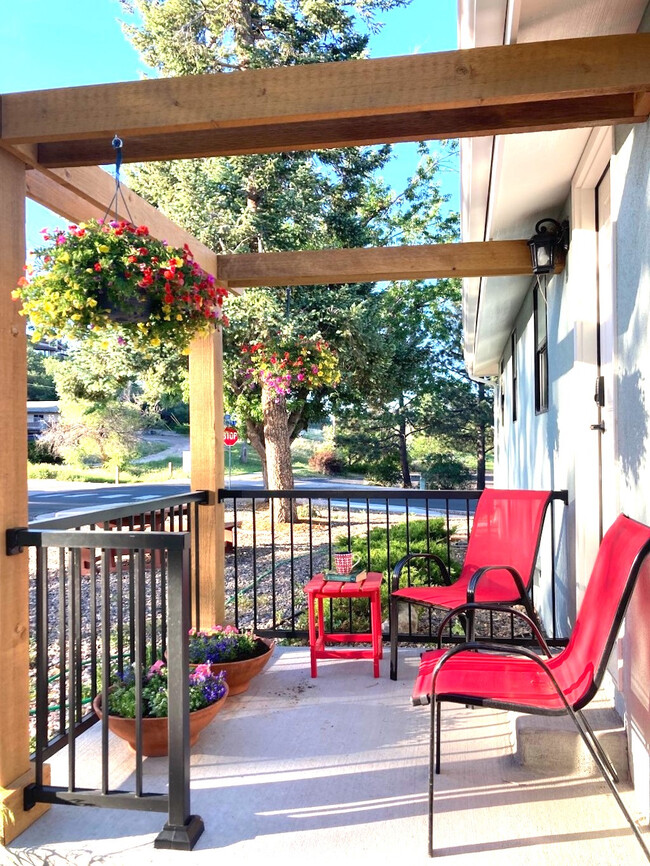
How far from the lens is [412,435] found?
23.8m

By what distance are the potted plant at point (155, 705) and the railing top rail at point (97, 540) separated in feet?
2.31

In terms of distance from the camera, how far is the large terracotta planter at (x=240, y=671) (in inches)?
126

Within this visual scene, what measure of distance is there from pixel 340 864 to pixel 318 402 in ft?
34.2

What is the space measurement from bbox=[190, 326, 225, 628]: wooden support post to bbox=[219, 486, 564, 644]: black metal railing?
0.37ft

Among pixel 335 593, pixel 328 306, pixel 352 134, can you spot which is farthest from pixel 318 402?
pixel 352 134

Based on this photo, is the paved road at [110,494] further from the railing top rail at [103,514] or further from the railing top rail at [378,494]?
the railing top rail at [103,514]

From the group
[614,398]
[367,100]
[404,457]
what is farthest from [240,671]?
[404,457]

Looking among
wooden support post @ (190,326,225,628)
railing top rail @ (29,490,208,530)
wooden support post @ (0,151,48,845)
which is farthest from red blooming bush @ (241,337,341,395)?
wooden support post @ (0,151,48,845)

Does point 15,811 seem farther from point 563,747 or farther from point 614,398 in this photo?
point 614,398

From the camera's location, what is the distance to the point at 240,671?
3221 mm

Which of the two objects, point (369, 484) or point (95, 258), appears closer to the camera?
point (95, 258)

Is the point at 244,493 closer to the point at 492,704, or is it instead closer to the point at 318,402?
the point at 492,704

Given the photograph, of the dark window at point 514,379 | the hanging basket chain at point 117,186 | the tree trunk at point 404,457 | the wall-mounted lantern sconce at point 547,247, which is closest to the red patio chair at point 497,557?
the wall-mounted lantern sconce at point 547,247

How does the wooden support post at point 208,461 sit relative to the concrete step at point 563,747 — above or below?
above
